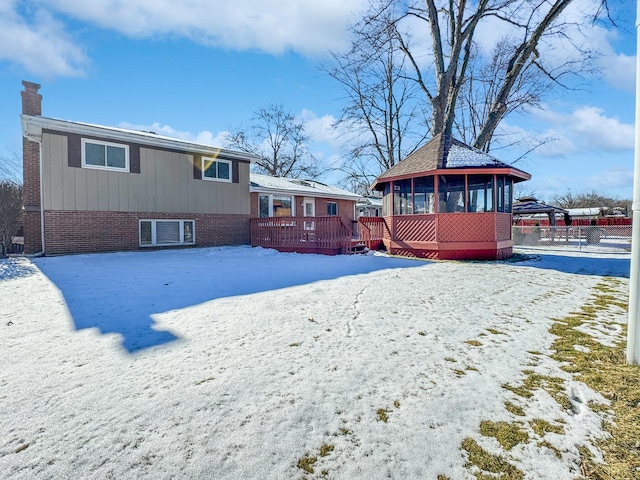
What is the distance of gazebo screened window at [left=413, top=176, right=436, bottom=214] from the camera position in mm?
11852

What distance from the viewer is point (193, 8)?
9.44 metres

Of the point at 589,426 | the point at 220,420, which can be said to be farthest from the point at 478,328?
the point at 220,420

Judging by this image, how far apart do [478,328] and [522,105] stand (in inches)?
824

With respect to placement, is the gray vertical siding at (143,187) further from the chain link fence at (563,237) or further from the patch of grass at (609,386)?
the chain link fence at (563,237)

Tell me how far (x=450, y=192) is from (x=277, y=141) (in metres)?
28.1

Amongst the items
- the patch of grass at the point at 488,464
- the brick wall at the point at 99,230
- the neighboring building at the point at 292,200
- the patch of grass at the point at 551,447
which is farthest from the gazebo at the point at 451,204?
the patch of grass at the point at 488,464

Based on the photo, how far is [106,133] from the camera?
35.8 feet

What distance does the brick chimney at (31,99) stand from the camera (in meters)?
11.9

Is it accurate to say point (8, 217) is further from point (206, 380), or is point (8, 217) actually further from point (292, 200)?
point (206, 380)

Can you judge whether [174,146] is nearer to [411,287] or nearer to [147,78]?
[147,78]

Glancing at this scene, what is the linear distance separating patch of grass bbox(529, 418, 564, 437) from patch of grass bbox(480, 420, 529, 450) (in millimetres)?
78

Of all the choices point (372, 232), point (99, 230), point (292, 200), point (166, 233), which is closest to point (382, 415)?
point (372, 232)

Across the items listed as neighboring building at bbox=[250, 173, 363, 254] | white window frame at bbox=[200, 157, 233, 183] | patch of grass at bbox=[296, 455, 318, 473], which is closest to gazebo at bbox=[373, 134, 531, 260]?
neighboring building at bbox=[250, 173, 363, 254]

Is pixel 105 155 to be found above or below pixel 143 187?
above
